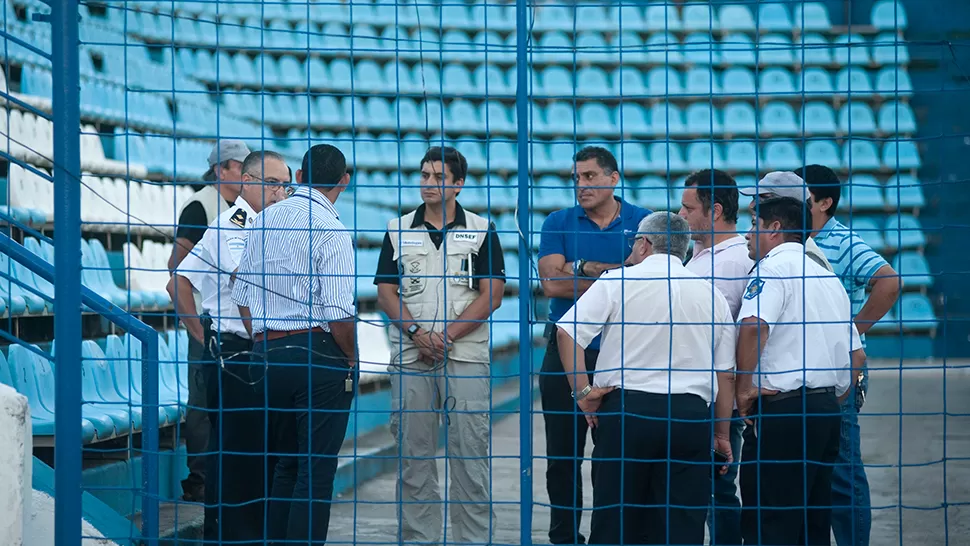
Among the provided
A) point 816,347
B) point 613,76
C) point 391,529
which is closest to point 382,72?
point 613,76

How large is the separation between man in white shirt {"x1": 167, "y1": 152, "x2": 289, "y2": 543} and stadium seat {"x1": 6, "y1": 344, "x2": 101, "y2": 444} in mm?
527

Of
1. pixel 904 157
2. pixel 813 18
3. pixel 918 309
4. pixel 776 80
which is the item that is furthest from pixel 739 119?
pixel 918 309

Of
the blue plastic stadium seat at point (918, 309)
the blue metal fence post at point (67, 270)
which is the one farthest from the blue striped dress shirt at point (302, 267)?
the blue plastic stadium seat at point (918, 309)

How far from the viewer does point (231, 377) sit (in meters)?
3.97

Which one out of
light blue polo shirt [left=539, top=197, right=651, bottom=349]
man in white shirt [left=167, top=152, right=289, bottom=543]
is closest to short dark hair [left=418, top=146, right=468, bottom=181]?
light blue polo shirt [left=539, top=197, right=651, bottom=349]

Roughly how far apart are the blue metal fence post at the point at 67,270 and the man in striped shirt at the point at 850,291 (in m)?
2.50

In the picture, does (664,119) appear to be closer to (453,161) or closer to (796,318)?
(453,161)

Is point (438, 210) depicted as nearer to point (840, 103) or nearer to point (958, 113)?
point (958, 113)

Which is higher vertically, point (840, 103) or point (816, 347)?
point (840, 103)

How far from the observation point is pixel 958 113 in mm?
12125

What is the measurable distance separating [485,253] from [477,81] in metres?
10.1

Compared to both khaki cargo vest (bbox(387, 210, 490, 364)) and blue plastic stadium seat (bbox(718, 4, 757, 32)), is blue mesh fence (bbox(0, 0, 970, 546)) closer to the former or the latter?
khaki cargo vest (bbox(387, 210, 490, 364))

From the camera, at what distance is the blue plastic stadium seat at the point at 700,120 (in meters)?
13.7

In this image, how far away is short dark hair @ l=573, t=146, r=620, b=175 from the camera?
14.7 feet
